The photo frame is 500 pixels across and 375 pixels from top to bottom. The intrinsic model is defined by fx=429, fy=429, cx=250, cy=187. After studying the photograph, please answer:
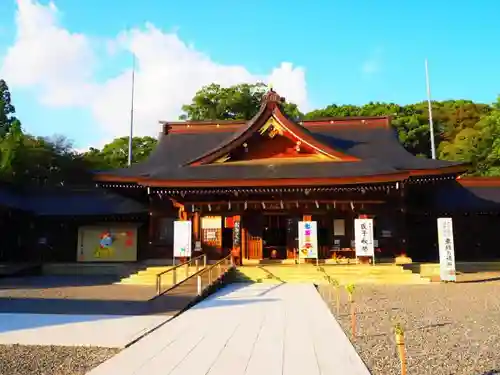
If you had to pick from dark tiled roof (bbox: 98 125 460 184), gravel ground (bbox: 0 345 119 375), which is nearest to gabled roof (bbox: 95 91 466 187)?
dark tiled roof (bbox: 98 125 460 184)

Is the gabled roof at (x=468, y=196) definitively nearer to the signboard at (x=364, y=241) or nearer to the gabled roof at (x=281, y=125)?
the gabled roof at (x=281, y=125)

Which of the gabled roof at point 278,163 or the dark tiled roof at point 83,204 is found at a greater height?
the gabled roof at point 278,163

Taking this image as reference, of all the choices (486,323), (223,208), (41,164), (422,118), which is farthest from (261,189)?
(422,118)

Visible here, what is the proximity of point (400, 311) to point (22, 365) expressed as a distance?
25.7 ft

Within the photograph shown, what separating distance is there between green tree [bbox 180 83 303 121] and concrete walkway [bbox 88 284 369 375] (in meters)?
41.4

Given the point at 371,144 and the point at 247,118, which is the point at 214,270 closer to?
the point at 371,144

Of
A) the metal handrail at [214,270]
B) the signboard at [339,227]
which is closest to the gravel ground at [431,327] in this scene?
the metal handrail at [214,270]

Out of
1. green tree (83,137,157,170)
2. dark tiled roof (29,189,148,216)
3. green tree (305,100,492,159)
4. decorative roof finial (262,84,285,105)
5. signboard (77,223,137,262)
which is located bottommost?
signboard (77,223,137,262)

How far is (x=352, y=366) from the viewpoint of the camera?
575 cm

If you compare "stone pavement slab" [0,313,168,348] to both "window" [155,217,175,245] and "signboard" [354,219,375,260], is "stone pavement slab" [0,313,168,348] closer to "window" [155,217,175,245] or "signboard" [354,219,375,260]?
"signboard" [354,219,375,260]

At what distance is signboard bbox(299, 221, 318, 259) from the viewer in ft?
55.3

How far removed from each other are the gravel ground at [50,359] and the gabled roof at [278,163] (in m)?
11.4

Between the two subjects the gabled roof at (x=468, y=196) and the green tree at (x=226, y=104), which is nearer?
the gabled roof at (x=468, y=196)

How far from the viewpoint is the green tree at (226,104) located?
50.1m
